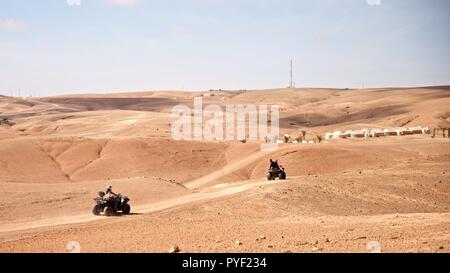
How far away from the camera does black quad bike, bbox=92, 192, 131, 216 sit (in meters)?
19.7

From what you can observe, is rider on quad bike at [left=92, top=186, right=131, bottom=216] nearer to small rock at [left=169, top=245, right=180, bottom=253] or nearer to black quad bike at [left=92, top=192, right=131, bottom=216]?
black quad bike at [left=92, top=192, right=131, bottom=216]

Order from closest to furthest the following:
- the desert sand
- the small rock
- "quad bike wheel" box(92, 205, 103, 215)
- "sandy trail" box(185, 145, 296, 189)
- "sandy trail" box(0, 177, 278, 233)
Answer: the small rock, the desert sand, "sandy trail" box(0, 177, 278, 233), "quad bike wheel" box(92, 205, 103, 215), "sandy trail" box(185, 145, 296, 189)

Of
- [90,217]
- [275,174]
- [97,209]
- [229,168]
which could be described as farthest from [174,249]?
[229,168]

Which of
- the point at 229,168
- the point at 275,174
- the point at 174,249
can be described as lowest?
the point at 229,168

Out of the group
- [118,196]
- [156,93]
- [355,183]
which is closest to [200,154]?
[355,183]

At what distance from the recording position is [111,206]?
19766 mm

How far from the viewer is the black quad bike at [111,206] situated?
64.5ft

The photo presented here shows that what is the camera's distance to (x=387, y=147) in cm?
4441

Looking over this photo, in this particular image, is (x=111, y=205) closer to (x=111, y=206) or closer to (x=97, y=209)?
(x=111, y=206)

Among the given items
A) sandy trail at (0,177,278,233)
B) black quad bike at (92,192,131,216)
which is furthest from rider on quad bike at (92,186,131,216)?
sandy trail at (0,177,278,233)

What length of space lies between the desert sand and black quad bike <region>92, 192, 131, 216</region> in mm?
456

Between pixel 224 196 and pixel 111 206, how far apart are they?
533 cm
